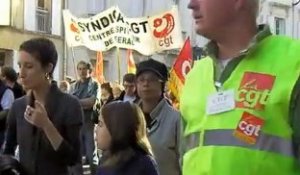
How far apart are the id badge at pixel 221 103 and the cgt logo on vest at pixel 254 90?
0.08ft

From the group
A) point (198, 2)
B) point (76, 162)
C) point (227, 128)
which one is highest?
point (198, 2)

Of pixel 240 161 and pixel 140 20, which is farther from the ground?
pixel 140 20

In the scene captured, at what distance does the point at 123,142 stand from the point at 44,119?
46cm

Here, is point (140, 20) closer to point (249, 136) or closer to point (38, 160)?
point (38, 160)

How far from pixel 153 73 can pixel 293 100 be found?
11.5ft

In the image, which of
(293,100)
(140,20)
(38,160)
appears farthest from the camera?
(140,20)

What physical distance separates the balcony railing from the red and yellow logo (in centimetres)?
2783

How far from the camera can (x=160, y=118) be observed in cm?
606

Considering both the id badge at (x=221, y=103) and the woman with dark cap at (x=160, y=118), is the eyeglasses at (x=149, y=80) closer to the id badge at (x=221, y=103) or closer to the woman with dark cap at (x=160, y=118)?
the woman with dark cap at (x=160, y=118)

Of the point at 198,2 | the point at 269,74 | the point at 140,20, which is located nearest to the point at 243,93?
the point at 269,74

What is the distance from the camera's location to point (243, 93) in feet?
9.56

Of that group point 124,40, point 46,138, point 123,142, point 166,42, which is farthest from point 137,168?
point 166,42

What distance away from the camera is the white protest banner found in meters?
19.6

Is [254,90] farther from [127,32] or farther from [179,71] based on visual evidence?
[127,32]
